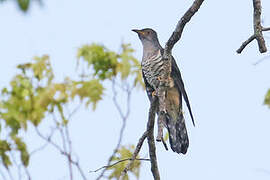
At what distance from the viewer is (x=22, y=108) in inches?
183

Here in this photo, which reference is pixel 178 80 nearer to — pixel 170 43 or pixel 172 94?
pixel 172 94

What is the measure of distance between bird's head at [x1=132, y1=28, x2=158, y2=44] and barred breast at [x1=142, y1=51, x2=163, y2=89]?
0.42 m

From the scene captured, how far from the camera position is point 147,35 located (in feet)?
21.3

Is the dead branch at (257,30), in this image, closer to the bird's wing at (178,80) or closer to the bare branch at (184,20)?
the bare branch at (184,20)

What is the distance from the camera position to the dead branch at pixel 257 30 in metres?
3.43

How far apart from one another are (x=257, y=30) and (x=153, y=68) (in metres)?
2.46

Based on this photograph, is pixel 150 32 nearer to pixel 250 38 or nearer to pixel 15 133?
pixel 15 133

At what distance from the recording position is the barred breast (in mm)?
5773

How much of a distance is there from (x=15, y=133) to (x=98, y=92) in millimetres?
882

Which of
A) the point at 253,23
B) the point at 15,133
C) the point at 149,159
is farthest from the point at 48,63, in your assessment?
the point at 253,23

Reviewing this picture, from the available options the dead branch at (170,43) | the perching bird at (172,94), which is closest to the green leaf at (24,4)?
the dead branch at (170,43)

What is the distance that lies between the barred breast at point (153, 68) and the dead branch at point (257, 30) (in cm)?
223

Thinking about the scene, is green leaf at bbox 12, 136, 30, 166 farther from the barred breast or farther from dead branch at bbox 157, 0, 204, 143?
the barred breast

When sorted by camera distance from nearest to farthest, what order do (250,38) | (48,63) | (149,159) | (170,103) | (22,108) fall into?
(250,38) < (149,159) < (22,108) < (48,63) < (170,103)
